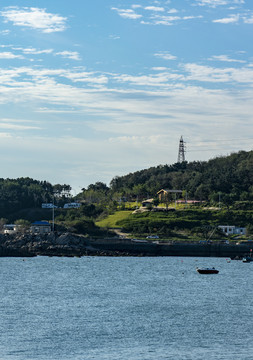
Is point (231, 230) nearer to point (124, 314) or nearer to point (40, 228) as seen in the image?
point (40, 228)

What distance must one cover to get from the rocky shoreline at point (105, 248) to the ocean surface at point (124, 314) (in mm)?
43336

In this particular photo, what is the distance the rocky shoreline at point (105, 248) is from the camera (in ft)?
556

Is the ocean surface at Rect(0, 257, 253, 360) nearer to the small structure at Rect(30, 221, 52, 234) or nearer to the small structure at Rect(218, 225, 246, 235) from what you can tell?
the small structure at Rect(30, 221, 52, 234)

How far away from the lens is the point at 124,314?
232 ft

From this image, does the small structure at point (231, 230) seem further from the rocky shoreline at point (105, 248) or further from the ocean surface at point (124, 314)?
the ocean surface at point (124, 314)

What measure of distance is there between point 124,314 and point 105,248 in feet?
338

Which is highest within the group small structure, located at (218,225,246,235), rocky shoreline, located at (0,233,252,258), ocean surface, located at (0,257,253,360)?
small structure, located at (218,225,246,235)

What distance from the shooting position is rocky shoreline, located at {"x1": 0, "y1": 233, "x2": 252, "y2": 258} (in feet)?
556

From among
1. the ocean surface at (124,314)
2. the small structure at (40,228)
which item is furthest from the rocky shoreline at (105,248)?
the ocean surface at (124,314)

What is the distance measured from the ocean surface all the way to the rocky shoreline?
43.3 meters

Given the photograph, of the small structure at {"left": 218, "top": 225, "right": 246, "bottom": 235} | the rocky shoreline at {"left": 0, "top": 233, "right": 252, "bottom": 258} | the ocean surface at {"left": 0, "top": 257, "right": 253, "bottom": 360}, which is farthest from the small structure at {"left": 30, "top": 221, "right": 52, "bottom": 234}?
the ocean surface at {"left": 0, "top": 257, "right": 253, "bottom": 360}

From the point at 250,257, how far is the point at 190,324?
3934 inches

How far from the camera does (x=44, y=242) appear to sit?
176750 mm

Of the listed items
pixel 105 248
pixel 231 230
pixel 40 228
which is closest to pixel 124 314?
pixel 105 248
